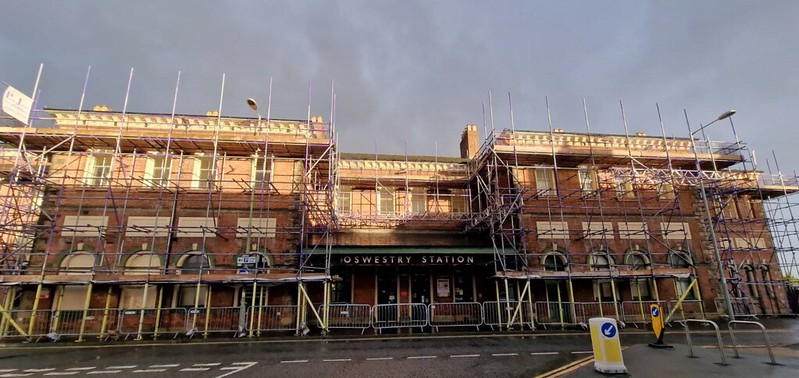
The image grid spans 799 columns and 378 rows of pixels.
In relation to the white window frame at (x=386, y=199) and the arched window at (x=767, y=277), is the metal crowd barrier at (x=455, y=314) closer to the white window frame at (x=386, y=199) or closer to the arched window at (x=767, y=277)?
the white window frame at (x=386, y=199)

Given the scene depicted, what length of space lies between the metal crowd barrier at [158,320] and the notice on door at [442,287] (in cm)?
1184

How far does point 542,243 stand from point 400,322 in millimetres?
8421

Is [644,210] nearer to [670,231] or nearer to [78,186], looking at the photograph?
A: [670,231]

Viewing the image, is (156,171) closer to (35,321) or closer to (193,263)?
(193,263)

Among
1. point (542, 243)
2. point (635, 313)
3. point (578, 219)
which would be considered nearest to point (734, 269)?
point (635, 313)

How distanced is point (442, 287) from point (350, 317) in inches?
214

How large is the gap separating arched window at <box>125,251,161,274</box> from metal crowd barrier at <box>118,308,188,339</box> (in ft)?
5.79

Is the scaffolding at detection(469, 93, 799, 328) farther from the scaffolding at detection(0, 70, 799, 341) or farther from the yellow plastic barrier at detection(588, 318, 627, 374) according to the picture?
the yellow plastic barrier at detection(588, 318, 627, 374)

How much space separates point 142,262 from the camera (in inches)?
689

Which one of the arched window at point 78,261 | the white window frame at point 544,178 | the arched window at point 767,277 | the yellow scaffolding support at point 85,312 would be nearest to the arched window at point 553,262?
the white window frame at point 544,178

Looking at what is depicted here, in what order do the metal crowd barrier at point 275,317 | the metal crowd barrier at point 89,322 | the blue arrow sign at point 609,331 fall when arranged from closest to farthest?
the blue arrow sign at point 609,331, the metal crowd barrier at point 89,322, the metal crowd barrier at point 275,317

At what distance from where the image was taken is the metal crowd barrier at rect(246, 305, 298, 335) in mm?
16469

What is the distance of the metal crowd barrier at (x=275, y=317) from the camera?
1647 centimetres

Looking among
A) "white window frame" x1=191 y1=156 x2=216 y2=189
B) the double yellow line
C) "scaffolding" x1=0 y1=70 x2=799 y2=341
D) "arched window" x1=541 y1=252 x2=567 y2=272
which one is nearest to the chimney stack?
"scaffolding" x1=0 y1=70 x2=799 y2=341
